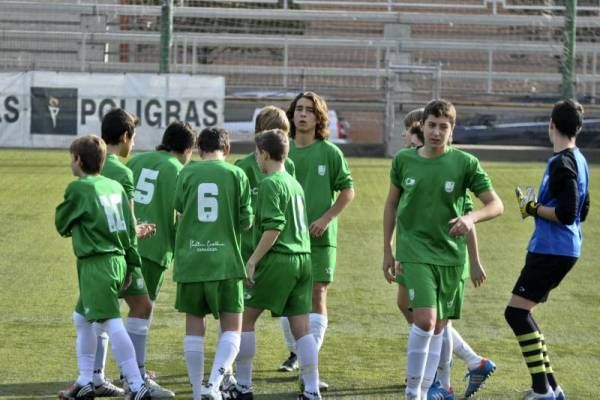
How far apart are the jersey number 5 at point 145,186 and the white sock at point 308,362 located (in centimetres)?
128

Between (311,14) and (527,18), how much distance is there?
5.15 m

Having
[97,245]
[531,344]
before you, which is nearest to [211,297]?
[97,245]

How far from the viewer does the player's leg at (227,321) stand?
6.48 meters

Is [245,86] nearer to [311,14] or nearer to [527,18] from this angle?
[311,14]

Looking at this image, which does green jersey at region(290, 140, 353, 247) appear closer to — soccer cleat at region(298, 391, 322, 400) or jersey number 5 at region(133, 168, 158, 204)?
jersey number 5 at region(133, 168, 158, 204)

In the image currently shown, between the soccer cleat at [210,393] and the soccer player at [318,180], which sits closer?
the soccer cleat at [210,393]

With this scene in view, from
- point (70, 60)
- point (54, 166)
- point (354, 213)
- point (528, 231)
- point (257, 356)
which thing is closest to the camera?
point (257, 356)

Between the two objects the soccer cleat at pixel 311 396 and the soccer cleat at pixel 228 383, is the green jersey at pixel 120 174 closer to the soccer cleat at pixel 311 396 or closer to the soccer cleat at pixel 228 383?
the soccer cleat at pixel 228 383

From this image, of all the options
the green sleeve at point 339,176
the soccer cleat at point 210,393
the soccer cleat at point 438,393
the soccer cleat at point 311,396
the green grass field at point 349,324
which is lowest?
the green grass field at point 349,324

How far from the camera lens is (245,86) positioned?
1125 inches

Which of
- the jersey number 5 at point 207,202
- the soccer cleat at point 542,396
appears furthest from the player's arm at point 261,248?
the soccer cleat at point 542,396

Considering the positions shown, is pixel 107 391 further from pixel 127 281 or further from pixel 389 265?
pixel 389 265

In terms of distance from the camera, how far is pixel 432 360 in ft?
22.1

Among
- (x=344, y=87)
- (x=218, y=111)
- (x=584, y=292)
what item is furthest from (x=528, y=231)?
(x=344, y=87)
